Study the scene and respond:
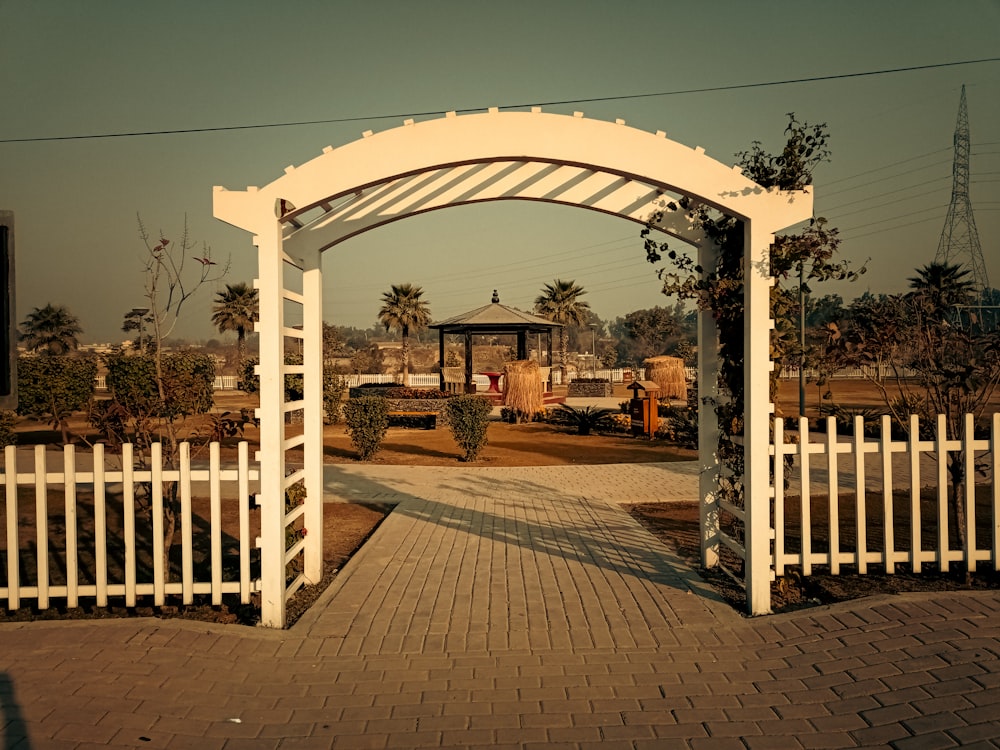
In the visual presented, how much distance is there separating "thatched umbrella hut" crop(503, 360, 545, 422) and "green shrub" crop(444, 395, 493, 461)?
8.92 metres

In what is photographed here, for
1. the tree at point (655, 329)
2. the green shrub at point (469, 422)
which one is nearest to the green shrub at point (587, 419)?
the green shrub at point (469, 422)

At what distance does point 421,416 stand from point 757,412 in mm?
18156

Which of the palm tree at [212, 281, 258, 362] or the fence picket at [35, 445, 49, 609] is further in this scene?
the palm tree at [212, 281, 258, 362]

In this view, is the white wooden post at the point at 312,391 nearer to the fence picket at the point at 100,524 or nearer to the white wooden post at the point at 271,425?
the white wooden post at the point at 271,425

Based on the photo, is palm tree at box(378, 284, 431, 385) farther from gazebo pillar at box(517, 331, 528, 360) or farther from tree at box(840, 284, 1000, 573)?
tree at box(840, 284, 1000, 573)

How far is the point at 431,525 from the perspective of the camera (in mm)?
8562

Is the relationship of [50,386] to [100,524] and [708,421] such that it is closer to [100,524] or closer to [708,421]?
[100,524]

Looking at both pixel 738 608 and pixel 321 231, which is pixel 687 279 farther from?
pixel 321 231

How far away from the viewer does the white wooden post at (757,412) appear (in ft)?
16.8

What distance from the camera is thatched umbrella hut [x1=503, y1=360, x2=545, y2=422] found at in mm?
24094

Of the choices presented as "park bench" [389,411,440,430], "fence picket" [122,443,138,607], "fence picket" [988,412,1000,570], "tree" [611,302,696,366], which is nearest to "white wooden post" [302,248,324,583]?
"fence picket" [122,443,138,607]

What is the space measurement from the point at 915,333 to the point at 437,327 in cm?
2196

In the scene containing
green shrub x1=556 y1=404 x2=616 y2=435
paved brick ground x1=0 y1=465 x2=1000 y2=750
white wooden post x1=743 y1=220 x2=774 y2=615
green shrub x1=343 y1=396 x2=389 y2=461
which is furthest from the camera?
green shrub x1=556 y1=404 x2=616 y2=435

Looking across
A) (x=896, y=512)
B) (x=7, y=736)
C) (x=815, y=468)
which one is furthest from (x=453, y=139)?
(x=815, y=468)
